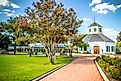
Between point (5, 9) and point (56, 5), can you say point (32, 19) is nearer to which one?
point (56, 5)

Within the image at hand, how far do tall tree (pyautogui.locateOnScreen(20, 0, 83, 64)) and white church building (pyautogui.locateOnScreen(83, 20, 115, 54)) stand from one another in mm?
20607

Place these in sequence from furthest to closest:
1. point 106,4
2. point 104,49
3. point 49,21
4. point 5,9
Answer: point 104,49, point 49,21, point 106,4, point 5,9

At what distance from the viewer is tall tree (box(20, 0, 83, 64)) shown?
52.9 feet

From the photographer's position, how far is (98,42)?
1508 inches

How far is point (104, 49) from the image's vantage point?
3775 cm

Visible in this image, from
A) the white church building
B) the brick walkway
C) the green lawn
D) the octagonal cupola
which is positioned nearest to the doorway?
the white church building

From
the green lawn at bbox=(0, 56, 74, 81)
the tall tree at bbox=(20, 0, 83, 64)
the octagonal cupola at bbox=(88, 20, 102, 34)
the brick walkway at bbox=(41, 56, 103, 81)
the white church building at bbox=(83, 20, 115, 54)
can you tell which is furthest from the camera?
the octagonal cupola at bbox=(88, 20, 102, 34)

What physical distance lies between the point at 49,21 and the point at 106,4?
587 cm

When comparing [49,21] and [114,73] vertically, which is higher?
[49,21]

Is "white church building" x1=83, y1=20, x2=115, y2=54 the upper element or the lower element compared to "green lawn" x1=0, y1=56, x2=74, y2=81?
upper

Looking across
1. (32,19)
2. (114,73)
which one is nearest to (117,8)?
(114,73)

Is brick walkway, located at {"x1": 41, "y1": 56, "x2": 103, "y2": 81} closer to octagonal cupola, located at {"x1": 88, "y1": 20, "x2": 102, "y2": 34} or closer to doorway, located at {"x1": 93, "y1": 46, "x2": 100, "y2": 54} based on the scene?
doorway, located at {"x1": 93, "y1": 46, "x2": 100, "y2": 54}

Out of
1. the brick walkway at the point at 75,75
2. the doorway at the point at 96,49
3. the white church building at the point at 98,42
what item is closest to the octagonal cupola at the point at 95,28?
the white church building at the point at 98,42

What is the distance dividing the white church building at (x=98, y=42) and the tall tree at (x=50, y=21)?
67.6 ft
